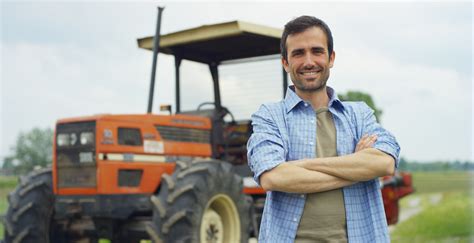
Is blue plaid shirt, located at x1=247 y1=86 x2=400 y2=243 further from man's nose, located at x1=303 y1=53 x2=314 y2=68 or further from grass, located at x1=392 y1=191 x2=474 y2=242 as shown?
grass, located at x1=392 y1=191 x2=474 y2=242

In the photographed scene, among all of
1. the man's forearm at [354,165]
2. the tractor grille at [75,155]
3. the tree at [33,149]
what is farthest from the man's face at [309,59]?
the tree at [33,149]

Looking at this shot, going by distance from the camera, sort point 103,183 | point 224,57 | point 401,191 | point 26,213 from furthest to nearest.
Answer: point 401,191 → point 224,57 → point 26,213 → point 103,183

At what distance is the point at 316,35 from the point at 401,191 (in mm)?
8873

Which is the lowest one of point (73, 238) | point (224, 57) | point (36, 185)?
point (73, 238)

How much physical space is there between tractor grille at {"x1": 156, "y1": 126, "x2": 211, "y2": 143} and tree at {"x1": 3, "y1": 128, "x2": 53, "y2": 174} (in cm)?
5898

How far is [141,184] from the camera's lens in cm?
732

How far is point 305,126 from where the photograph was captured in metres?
2.67

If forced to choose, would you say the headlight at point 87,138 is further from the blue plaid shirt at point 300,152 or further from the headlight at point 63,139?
the blue plaid shirt at point 300,152

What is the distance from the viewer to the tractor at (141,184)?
6738 mm

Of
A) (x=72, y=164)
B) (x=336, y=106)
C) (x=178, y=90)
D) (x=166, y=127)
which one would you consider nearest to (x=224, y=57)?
(x=178, y=90)

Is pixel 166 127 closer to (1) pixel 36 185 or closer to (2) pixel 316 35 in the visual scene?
(1) pixel 36 185

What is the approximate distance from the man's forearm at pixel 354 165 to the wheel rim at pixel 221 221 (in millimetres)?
4360

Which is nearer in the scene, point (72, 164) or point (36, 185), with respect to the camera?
point (72, 164)

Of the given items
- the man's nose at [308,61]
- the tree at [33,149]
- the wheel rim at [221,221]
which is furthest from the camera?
the tree at [33,149]
